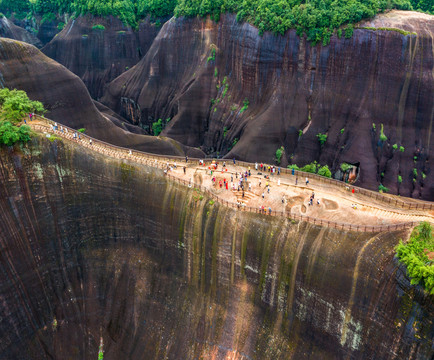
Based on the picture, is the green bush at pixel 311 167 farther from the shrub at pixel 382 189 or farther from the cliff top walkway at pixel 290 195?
the cliff top walkway at pixel 290 195

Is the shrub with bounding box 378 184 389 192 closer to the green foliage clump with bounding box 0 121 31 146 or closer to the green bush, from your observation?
the green bush

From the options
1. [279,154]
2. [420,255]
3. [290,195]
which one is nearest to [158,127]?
[279,154]

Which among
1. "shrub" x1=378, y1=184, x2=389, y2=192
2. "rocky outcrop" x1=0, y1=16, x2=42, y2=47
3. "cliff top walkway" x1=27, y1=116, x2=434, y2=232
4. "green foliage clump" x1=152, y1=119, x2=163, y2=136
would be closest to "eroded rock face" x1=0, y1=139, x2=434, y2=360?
"cliff top walkway" x1=27, y1=116, x2=434, y2=232

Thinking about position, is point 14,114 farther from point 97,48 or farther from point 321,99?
point 97,48

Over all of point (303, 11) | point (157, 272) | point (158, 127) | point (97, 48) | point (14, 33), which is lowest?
point (157, 272)

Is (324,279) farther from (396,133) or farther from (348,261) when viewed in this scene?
(396,133)

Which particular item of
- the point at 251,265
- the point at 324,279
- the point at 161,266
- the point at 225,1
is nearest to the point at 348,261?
the point at 324,279
